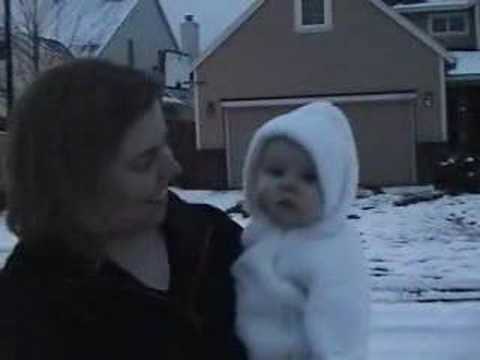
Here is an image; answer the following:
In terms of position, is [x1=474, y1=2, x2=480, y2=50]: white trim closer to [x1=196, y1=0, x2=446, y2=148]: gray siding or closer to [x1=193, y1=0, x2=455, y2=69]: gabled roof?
[x1=193, y1=0, x2=455, y2=69]: gabled roof

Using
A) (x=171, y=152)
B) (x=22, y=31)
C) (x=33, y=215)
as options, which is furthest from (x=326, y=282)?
(x=22, y=31)

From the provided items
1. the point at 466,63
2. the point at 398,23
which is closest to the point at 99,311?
the point at 398,23

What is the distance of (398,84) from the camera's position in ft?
96.7

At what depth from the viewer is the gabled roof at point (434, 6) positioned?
104 ft

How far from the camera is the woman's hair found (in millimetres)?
1790

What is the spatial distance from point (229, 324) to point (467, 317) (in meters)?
7.21

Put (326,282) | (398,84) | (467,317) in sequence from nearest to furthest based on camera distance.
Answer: (326,282)
(467,317)
(398,84)

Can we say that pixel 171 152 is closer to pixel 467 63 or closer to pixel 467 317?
pixel 467 317

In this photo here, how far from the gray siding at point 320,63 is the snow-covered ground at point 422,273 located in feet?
15.4

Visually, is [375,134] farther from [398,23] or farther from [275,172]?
[275,172]

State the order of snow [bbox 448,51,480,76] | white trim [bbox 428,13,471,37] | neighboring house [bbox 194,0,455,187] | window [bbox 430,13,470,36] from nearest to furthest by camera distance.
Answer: neighboring house [bbox 194,0,455,187] < snow [bbox 448,51,480,76] < white trim [bbox 428,13,471,37] < window [bbox 430,13,470,36]

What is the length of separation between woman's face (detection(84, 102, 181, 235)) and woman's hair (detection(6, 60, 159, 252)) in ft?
Result: 0.06

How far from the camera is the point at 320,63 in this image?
98.5ft

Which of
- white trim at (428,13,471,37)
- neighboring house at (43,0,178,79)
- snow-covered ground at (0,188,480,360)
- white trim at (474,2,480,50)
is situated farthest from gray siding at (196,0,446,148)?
neighboring house at (43,0,178,79)
